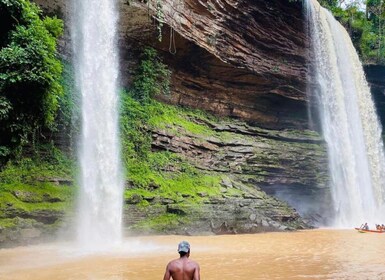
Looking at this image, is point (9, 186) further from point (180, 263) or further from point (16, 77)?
point (180, 263)

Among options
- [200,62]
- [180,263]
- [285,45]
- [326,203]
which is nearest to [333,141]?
[326,203]

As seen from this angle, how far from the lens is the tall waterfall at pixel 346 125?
2319 cm

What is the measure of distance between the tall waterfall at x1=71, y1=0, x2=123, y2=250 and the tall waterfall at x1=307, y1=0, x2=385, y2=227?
497 inches

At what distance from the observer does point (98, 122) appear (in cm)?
1608

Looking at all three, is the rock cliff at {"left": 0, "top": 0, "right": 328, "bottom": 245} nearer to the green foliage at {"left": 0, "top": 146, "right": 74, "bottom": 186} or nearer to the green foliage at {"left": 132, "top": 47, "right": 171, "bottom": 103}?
the green foliage at {"left": 132, "top": 47, "right": 171, "bottom": 103}

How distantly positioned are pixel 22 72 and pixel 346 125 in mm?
19415

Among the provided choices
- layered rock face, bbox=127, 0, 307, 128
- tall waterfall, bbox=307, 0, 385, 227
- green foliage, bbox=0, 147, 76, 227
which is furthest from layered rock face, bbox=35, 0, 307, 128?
green foliage, bbox=0, 147, 76, 227

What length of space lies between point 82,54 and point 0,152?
7717 millimetres

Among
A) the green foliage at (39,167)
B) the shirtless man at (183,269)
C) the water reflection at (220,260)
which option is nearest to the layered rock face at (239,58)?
the green foliage at (39,167)

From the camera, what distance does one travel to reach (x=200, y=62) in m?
20.8

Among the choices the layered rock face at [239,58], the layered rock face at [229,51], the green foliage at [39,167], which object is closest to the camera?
the green foliage at [39,167]

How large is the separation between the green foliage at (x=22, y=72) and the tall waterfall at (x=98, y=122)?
180 inches

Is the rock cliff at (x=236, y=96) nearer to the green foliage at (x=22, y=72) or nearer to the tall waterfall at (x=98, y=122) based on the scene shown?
the tall waterfall at (x=98, y=122)

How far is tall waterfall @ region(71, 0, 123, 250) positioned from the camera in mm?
14273
